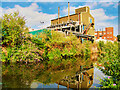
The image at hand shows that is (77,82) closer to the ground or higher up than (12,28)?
closer to the ground

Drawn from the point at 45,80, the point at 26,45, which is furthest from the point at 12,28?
the point at 45,80

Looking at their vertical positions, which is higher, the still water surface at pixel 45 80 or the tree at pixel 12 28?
the tree at pixel 12 28

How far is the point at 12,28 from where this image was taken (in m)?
5.79

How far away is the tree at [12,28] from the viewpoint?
18.5 feet

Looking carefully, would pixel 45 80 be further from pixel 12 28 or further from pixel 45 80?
pixel 12 28

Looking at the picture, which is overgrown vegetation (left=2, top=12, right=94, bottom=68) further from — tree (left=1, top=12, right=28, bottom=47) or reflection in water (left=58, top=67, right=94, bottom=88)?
reflection in water (left=58, top=67, right=94, bottom=88)

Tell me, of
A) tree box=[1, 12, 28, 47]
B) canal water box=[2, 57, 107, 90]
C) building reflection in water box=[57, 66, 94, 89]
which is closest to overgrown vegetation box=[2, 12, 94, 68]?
tree box=[1, 12, 28, 47]

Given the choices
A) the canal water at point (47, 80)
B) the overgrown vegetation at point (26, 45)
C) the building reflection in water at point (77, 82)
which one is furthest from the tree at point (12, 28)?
the building reflection in water at point (77, 82)

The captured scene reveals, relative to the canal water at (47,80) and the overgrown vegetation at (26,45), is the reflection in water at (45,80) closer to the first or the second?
the canal water at (47,80)

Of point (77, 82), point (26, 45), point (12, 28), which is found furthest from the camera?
point (26, 45)

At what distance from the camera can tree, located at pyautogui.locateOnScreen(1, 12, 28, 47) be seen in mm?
5625

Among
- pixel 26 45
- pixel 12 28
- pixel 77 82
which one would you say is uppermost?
pixel 12 28

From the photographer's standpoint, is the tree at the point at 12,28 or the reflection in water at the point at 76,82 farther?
the tree at the point at 12,28

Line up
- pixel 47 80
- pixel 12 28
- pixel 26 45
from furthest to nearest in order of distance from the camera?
pixel 26 45
pixel 12 28
pixel 47 80
